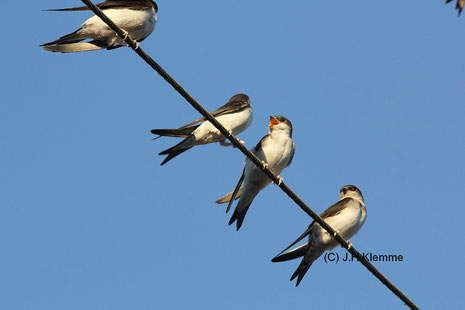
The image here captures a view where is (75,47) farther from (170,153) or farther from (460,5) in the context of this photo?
(460,5)

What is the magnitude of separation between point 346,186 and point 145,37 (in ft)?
9.93

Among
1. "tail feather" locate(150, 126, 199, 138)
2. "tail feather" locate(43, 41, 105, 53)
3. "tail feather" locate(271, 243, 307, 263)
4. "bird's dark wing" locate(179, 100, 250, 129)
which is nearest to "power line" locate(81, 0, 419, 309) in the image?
"tail feather" locate(271, 243, 307, 263)

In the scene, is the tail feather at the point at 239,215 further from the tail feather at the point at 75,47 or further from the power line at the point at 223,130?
the tail feather at the point at 75,47

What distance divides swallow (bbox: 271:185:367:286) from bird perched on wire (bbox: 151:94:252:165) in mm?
1340

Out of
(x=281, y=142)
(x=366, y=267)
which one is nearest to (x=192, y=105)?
(x=366, y=267)

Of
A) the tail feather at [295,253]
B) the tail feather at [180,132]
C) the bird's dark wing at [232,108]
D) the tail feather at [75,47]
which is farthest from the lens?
the bird's dark wing at [232,108]

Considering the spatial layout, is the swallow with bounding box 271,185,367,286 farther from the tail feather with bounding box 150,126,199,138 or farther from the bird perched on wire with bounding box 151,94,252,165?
the tail feather with bounding box 150,126,199,138

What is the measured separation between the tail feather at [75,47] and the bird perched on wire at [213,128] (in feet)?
3.44

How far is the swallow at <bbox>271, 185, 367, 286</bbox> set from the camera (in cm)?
752

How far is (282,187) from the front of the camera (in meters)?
5.87

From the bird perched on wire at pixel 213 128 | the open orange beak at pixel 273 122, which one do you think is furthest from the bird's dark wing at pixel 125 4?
the open orange beak at pixel 273 122

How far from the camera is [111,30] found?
711cm

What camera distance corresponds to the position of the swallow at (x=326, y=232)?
752 cm

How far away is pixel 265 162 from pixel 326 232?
3.24 ft
